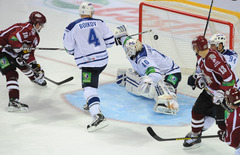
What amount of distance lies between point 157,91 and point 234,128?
182 cm

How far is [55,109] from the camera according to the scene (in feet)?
16.3

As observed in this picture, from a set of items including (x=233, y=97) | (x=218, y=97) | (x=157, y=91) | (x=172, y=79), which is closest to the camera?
(x=233, y=97)

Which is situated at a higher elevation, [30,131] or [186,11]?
[186,11]

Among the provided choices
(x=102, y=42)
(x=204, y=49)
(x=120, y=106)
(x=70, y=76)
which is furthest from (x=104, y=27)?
(x=70, y=76)

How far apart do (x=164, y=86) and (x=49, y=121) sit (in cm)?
123

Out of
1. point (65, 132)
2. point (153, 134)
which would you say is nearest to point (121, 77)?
point (65, 132)

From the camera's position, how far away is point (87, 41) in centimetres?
449

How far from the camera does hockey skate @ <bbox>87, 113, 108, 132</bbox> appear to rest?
14.3ft

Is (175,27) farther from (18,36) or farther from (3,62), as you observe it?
(3,62)

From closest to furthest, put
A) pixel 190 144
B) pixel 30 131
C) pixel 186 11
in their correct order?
pixel 190 144, pixel 30 131, pixel 186 11

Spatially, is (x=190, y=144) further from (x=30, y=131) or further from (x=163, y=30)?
(x=163, y=30)

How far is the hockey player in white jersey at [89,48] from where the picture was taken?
4.44m

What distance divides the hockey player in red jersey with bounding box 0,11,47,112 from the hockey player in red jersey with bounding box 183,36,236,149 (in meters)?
1.82

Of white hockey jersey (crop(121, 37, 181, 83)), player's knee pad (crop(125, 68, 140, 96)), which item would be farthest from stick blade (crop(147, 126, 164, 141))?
player's knee pad (crop(125, 68, 140, 96))
